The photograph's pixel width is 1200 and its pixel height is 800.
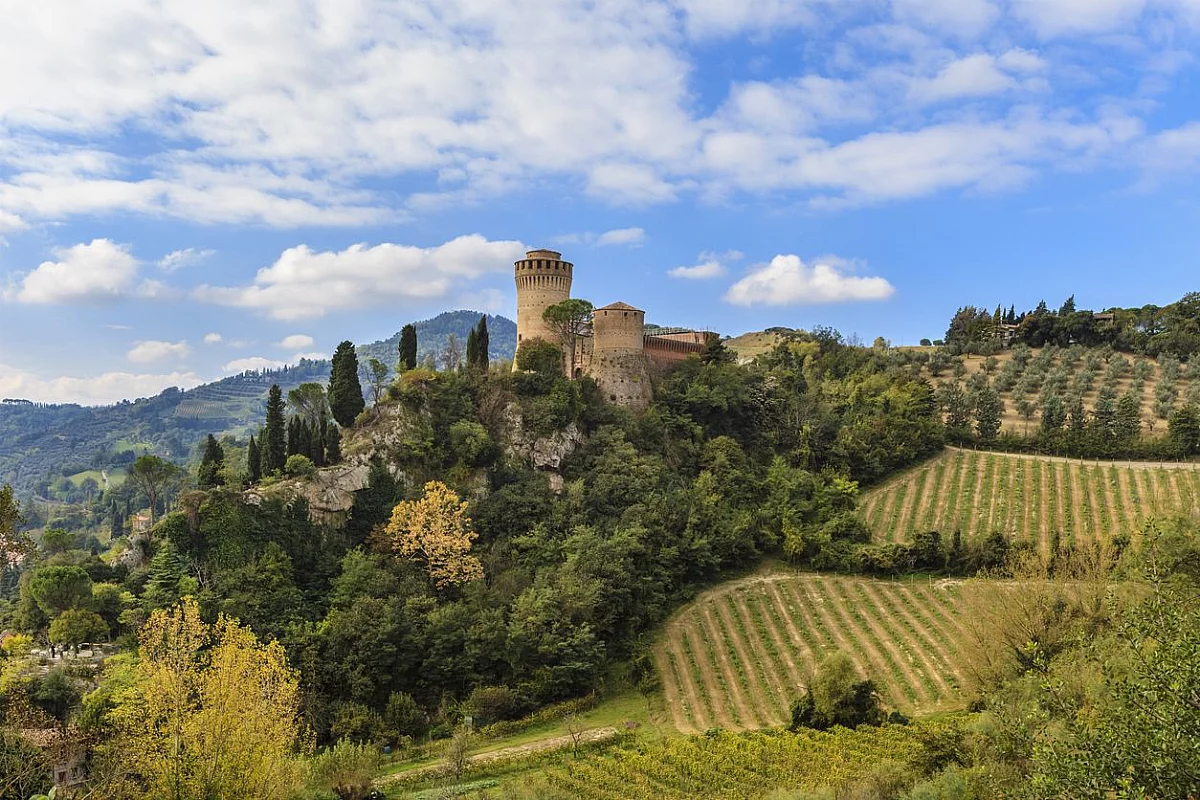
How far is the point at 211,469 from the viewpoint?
113 ft

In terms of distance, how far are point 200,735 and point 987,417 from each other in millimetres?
57046

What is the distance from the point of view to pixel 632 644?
3350 cm

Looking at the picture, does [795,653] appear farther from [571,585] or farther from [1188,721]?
[1188,721]

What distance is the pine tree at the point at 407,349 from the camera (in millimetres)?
42875

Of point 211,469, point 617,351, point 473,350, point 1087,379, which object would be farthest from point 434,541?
point 1087,379

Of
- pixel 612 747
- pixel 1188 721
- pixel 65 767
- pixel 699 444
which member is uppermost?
pixel 699 444

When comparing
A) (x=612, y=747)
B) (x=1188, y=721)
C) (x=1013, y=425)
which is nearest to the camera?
(x=1188, y=721)

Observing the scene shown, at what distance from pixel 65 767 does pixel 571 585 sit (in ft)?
60.3

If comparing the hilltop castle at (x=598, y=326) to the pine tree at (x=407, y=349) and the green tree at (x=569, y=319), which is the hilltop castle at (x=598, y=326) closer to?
the green tree at (x=569, y=319)

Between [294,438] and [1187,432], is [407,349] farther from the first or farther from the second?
[1187,432]

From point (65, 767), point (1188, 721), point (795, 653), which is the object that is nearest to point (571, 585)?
point (795, 653)

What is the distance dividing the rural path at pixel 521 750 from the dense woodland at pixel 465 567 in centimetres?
249

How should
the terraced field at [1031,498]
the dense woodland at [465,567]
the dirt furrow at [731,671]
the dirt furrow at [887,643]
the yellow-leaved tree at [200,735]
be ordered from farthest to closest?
1. the terraced field at [1031,498]
2. the dirt furrow at [887,643]
3. the dirt furrow at [731,671]
4. the dense woodland at [465,567]
5. the yellow-leaved tree at [200,735]

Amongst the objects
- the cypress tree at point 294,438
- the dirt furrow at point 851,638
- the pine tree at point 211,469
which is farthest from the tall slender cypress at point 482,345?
the dirt furrow at point 851,638
